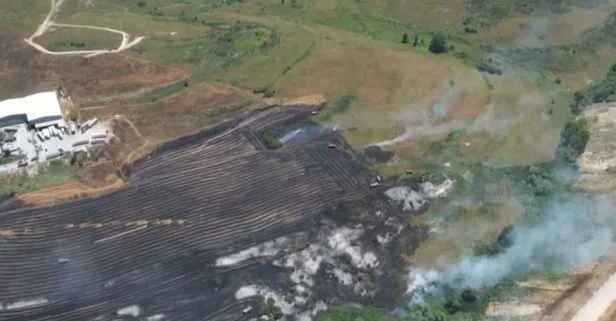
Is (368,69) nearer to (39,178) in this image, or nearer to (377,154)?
(377,154)

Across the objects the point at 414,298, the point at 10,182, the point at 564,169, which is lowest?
the point at 10,182

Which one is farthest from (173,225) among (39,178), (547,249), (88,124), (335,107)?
(547,249)

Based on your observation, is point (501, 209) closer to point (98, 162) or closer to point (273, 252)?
point (273, 252)

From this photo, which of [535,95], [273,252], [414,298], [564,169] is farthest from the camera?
[535,95]

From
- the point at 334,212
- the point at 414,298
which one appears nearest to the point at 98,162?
the point at 334,212

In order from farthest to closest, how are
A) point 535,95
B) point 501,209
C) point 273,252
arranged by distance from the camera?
point 535,95, point 501,209, point 273,252

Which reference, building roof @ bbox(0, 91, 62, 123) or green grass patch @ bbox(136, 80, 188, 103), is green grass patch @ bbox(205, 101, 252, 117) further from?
building roof @ bbox(0, 91, 62, 123)

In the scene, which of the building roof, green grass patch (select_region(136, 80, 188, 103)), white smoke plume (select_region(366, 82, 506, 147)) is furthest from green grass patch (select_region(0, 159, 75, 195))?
white smoke plume (select_region(366, 82, 506, 147))

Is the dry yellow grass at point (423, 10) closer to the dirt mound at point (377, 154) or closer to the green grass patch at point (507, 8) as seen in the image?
the green grass patch at point (507, 8)
